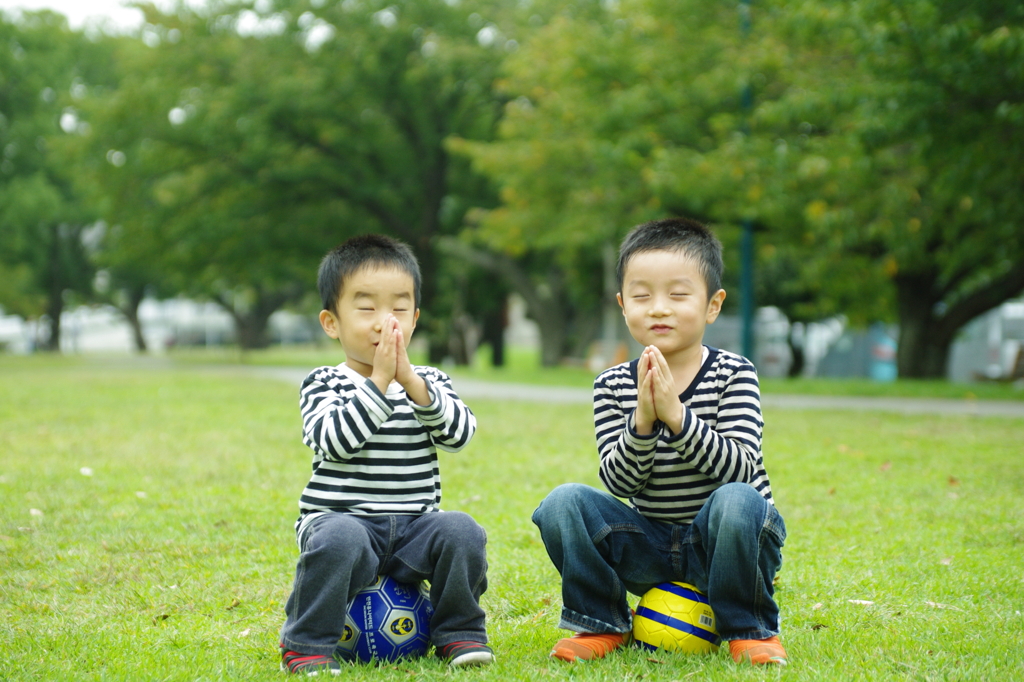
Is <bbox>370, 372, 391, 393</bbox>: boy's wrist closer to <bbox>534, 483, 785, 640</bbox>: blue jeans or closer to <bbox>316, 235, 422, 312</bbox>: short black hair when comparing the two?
<bbox>316, 235, 422, 312</bbox>: short black hair

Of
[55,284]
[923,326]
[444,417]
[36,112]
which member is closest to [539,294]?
[923,326]

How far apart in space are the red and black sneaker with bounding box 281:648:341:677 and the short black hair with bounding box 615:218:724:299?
1533mm

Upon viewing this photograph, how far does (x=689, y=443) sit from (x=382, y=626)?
1.16m

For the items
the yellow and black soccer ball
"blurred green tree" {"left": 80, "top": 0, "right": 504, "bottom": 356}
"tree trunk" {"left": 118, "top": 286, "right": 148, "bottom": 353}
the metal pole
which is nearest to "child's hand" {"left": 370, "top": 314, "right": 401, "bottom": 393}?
the yellow and black soccer ball

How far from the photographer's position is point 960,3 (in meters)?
9.68

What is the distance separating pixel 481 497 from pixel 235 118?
21.7 meters

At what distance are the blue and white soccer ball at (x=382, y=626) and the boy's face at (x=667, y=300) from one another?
1.16m

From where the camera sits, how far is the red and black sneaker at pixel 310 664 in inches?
121

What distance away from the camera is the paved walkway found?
12070 mm

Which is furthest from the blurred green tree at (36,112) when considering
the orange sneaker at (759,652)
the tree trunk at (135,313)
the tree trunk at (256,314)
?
the orange sneaker at (759,652)

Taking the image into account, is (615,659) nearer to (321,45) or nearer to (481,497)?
(481,497)

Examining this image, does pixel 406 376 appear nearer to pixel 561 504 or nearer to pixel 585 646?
pixel 561 504

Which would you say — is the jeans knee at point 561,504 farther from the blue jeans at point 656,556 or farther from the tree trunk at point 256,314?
the tree trunk at point 256,314

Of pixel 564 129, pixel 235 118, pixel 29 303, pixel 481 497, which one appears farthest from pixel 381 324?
pixel 29 303
